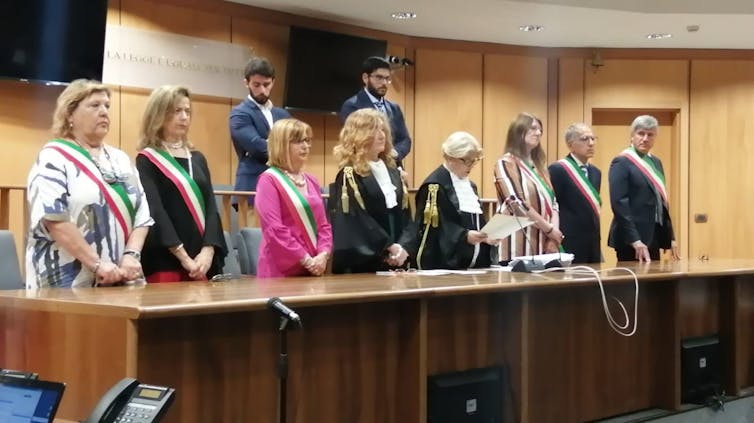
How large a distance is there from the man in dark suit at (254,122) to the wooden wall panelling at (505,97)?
10.2ft

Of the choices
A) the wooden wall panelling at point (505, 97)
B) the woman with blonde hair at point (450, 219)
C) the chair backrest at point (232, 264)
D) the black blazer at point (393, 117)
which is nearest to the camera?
the woman with blonde hair at point (450, 219)

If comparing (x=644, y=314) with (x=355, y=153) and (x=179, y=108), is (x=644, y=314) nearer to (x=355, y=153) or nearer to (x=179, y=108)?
(x=355, y=153)

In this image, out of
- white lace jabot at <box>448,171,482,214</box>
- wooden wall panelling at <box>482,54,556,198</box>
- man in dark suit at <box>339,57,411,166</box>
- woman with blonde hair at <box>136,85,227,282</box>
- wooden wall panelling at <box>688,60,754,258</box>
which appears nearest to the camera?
woman with blonde hair at <box>136,85,227,282</box>

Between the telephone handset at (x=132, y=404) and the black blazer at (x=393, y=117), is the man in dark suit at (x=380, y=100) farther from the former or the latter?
the telephone handset at (x=132, y=404)

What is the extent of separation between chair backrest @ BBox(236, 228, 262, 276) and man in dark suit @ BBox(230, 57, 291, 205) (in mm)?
711

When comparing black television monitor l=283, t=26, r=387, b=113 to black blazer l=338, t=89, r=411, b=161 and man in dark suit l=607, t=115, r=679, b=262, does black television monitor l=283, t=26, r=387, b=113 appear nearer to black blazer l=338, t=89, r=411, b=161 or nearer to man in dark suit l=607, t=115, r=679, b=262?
black blazer l=338, t=89, r=411, b=161

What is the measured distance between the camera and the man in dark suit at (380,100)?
18.2ft

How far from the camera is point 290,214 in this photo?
141 inches

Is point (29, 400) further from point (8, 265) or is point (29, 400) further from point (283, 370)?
point (8, 265)

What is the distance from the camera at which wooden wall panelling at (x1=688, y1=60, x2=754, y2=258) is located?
332 inches

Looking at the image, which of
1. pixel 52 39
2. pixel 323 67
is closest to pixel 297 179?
pixel 52 39

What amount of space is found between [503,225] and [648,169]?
5.97 feet

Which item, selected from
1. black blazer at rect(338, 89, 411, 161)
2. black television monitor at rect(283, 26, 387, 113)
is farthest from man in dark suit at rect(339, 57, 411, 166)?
black television monitor at rect(283, 26, 387, 113)

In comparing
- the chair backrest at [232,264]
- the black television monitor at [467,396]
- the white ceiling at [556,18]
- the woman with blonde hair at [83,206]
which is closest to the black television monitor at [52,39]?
the white ceiling at [556,18]
